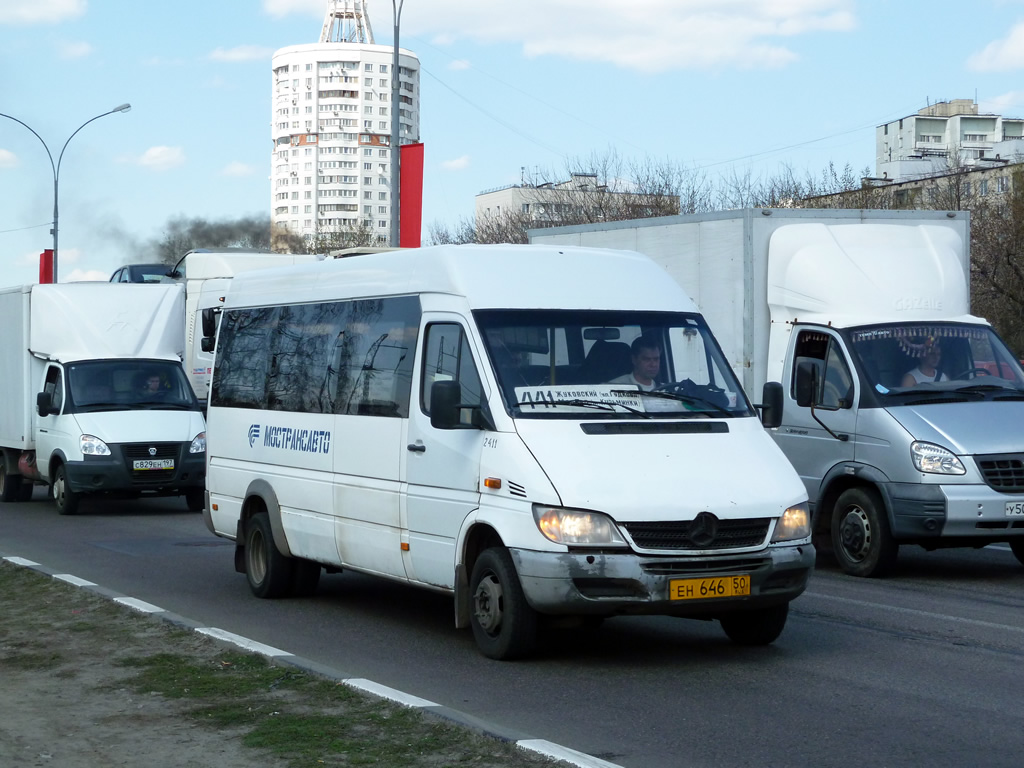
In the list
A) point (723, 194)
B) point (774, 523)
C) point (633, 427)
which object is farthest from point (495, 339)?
point (723, 194)

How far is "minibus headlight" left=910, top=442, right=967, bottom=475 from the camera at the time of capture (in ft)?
37.7

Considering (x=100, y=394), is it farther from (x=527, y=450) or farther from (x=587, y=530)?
(x=587, y=530)

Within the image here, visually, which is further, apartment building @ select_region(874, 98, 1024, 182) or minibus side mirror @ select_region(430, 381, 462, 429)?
apartment building @ select_region(874, 98, 1024, 182)

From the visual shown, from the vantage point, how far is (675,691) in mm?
7461

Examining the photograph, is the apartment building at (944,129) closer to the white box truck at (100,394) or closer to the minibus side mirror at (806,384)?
the white box truck at (100,394)

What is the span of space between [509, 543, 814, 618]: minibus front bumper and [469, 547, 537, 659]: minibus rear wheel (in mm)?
Answer: 153

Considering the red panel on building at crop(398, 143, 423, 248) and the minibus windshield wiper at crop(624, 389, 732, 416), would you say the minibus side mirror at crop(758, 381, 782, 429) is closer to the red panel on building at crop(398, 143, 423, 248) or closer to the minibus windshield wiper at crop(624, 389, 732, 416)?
the minibus windshield wiper at crop(624, 389, 732, 416)

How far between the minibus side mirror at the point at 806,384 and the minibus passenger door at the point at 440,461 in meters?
4.55

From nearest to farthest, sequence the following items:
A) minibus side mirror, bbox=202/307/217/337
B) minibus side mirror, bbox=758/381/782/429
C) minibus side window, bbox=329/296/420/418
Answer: minibus side window, bbox=329/296/420/418
minibus side mirror, bbox=758/381/782/429
minibus side mirror, bbox=202/307/217/337

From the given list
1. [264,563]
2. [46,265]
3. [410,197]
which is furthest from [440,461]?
[46,265]

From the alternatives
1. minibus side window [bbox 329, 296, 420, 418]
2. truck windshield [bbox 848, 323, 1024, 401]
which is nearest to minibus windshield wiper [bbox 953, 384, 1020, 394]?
truck windshield [bbox 848, 323, 1024, 401]

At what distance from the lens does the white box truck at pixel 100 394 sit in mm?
19062

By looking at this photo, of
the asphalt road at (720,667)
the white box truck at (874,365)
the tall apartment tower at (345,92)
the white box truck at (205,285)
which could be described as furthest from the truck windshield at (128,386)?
the tall apartment tower at (345,92)

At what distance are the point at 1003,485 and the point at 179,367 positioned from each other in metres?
12.4
